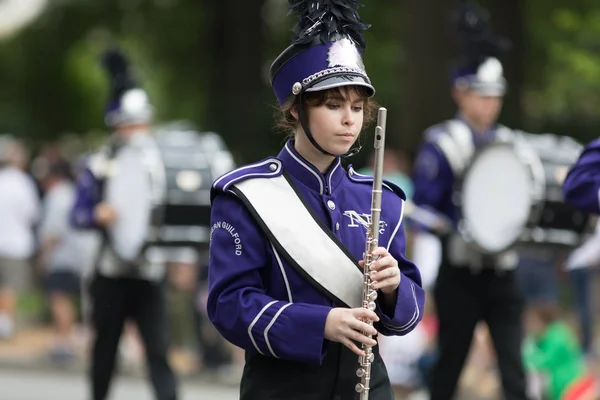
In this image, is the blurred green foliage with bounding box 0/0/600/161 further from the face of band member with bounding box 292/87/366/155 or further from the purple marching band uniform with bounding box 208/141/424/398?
the face of band member with bounding box 292/87/366/155

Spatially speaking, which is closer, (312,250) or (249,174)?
(312,250)

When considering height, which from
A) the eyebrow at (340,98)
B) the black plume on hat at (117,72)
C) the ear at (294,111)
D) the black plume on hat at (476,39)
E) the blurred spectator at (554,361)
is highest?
the black plume on hat at (476,39)

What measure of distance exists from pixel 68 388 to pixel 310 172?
358 inches

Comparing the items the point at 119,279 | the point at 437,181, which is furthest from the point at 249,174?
the point at 119,279

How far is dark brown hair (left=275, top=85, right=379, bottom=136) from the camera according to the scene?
4.64 m

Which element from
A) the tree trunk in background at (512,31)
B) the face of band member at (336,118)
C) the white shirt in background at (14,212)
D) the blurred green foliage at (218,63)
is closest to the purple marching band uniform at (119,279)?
the blurred green foliage at (218,63)

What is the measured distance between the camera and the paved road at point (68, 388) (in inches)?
498

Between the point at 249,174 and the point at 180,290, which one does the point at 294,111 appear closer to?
the point at 249,174

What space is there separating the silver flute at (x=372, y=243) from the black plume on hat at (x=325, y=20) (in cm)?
34

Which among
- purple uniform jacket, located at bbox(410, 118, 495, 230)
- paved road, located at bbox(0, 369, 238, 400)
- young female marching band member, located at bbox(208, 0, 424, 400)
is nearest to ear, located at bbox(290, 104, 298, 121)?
young female marching band member, located at bbox(208, 0, 424, 400)

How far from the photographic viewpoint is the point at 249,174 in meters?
4.68

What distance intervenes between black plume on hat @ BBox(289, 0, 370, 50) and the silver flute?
34cm

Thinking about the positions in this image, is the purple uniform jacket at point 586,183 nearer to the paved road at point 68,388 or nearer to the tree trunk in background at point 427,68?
the paved road at point 68,388

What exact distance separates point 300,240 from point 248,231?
0.16m
